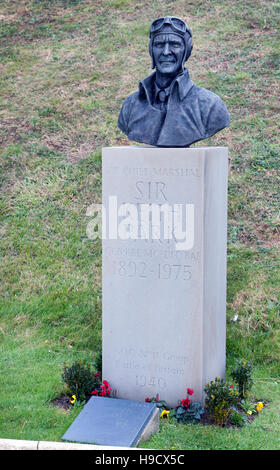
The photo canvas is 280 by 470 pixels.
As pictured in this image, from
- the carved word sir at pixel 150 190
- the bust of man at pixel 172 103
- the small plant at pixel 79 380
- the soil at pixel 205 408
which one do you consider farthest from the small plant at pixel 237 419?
the bust of man at pixel 172 103

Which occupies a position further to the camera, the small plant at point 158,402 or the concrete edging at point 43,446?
the small plant at point 158,402

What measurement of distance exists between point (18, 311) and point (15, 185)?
256 cm

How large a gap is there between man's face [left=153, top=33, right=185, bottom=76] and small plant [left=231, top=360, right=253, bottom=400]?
267 centimetres

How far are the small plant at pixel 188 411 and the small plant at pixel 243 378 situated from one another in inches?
19.0

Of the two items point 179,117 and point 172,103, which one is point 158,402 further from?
point 172,103

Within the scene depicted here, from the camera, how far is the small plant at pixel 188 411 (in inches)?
200

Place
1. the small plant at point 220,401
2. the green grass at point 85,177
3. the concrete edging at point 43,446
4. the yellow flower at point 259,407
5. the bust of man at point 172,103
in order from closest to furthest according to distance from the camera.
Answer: the concrete edging at point 43,446, the small plant at point 220,401, the bust of man at point 172,103, the yellow flower at point 259,407, the green grass at point 85,177

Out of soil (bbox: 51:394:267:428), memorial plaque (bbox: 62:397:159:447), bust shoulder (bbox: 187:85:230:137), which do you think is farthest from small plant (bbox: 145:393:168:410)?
bust shoulder (bbox: 187:85:230:137)

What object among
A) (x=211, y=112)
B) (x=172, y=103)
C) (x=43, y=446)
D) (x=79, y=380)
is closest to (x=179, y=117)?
(x=172, y=103)

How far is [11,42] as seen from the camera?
504 inches

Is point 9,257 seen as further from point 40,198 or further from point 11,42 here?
point 11,42

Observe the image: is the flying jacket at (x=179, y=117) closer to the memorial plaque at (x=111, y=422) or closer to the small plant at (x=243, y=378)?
the small plant at (x=243, y=378)

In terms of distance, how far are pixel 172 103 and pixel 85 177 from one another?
4.03 m

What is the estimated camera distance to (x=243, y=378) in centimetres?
545
